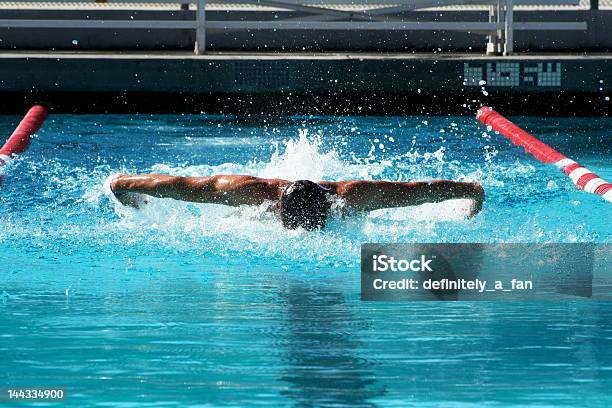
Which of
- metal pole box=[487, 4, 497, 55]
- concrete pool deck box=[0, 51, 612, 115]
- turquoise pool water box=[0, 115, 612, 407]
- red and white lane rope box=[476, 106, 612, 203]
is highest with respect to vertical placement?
metal pole box=[487, 4, 497, 55]

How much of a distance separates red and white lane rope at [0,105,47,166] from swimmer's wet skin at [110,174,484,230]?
2677mm

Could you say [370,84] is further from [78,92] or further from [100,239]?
[100,239]

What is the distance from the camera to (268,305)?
4.68 metres

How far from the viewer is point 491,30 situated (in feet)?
38.8

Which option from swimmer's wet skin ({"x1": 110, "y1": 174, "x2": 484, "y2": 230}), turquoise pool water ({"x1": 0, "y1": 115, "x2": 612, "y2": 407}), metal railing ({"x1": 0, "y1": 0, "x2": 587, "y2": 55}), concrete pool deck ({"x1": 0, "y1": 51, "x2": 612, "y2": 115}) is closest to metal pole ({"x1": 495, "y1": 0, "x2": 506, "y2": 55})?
metal railing ({"x1": 0, "y1": 0, "x2": 587, "y2": 55})

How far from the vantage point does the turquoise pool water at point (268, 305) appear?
11.9ft

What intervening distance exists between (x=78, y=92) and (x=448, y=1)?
3.79m

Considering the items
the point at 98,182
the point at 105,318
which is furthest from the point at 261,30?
the point at 105,318

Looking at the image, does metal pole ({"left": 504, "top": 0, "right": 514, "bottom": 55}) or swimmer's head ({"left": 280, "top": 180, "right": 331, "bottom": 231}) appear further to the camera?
metal pole ({"left": 504, "top": 0, "right": 514, "bottom": 55})

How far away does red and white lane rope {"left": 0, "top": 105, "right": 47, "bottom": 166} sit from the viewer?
A: 8595mm

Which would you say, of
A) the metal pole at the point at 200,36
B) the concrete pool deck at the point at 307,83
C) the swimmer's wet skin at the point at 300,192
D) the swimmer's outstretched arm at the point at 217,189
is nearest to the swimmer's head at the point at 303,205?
the swimmer's wet skin at the point at 300,192

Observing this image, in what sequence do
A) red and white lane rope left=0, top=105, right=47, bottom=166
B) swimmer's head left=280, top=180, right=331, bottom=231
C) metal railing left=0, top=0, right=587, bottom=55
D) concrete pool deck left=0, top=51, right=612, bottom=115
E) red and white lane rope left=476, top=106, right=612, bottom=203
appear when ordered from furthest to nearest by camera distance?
metal railing left=0, top=0, right=587, bottom=55
concrete pool deck left=0, top=51, right=612, bottom=115
red and white lane rope left=0, top=105, right=47, bottom=166
red and white lane rope left=476, top=106, right=612, bottom=203
swimmer's head left=280, top=180, right=331, bottom=231

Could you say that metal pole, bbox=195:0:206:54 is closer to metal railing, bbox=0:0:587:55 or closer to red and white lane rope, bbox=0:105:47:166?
metal railing, bbox=0:0:587:55

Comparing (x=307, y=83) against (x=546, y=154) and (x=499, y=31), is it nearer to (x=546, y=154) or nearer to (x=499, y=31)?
(x=499, y=31)
